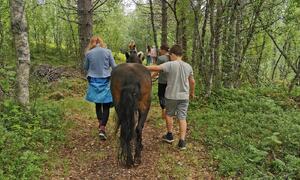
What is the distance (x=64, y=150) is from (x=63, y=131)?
787 millimetres

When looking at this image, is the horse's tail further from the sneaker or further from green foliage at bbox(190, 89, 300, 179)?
green foliage at bbox(190, 89, 300, 179)

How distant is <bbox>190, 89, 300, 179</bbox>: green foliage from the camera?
5.43m

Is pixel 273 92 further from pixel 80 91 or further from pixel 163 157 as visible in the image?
pixel 80 91

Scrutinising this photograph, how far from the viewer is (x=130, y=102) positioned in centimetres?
516

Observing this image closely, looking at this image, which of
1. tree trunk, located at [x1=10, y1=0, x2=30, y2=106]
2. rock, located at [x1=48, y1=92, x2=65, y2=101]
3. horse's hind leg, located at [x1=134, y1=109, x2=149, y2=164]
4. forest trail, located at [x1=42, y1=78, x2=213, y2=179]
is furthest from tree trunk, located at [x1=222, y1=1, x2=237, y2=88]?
tree trunk, located at [x1=10, y1=0, x2=30, y2=106]

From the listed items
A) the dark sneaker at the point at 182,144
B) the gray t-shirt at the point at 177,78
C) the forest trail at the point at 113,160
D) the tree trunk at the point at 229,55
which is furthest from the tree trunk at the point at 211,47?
the dark sneaker at the point at 182,144

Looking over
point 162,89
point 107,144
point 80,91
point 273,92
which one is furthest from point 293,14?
point 107,144

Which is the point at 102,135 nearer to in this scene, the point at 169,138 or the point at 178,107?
the point at 169,138

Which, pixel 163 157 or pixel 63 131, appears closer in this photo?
pixel 163 157

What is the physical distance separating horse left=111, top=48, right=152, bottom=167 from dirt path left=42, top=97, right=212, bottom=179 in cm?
28

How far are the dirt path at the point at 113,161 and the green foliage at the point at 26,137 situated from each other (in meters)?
0.25

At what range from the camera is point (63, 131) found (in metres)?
6.89

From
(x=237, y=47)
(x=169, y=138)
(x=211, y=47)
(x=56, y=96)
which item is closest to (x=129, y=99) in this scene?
(x=169, y=138)

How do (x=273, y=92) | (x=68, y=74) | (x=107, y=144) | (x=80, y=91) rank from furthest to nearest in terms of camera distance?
(x=68, y=74), (x=80, y=91), (x=273, y=92), (x=107, y=144)
